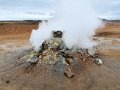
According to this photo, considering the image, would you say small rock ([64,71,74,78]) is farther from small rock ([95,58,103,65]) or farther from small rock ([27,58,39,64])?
small rock ([95,58,103,65])

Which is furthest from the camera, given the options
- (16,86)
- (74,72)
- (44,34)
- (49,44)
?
(44,34)

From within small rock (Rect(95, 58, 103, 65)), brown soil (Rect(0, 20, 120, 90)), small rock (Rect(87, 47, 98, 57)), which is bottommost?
brown soil (Rect(0, 20, 120, 90))

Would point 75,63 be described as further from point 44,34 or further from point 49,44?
point 44,34

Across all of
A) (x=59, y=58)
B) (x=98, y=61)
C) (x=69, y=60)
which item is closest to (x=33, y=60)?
(x=59, y=58)

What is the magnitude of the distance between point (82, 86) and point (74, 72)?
860 millimetres

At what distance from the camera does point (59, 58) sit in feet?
32.4

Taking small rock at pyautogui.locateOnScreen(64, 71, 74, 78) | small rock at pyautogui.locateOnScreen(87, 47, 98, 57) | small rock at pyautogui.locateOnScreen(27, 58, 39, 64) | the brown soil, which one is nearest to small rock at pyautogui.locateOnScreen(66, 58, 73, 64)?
the brown soil

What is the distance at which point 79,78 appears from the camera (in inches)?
366

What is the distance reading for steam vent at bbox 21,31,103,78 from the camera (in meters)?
9.61

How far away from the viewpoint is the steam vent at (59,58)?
9609 mm

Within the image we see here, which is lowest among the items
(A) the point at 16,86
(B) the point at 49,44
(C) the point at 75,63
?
(A) the point at 16,86

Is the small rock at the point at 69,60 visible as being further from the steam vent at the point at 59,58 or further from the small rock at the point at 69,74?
the small rock at the point at 69,74

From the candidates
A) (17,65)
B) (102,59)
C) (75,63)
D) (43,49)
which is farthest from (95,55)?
(17,65)

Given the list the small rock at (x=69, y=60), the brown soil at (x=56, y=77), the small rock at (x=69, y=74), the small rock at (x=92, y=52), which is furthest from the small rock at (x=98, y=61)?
the small rock at (x=69, y=74)
